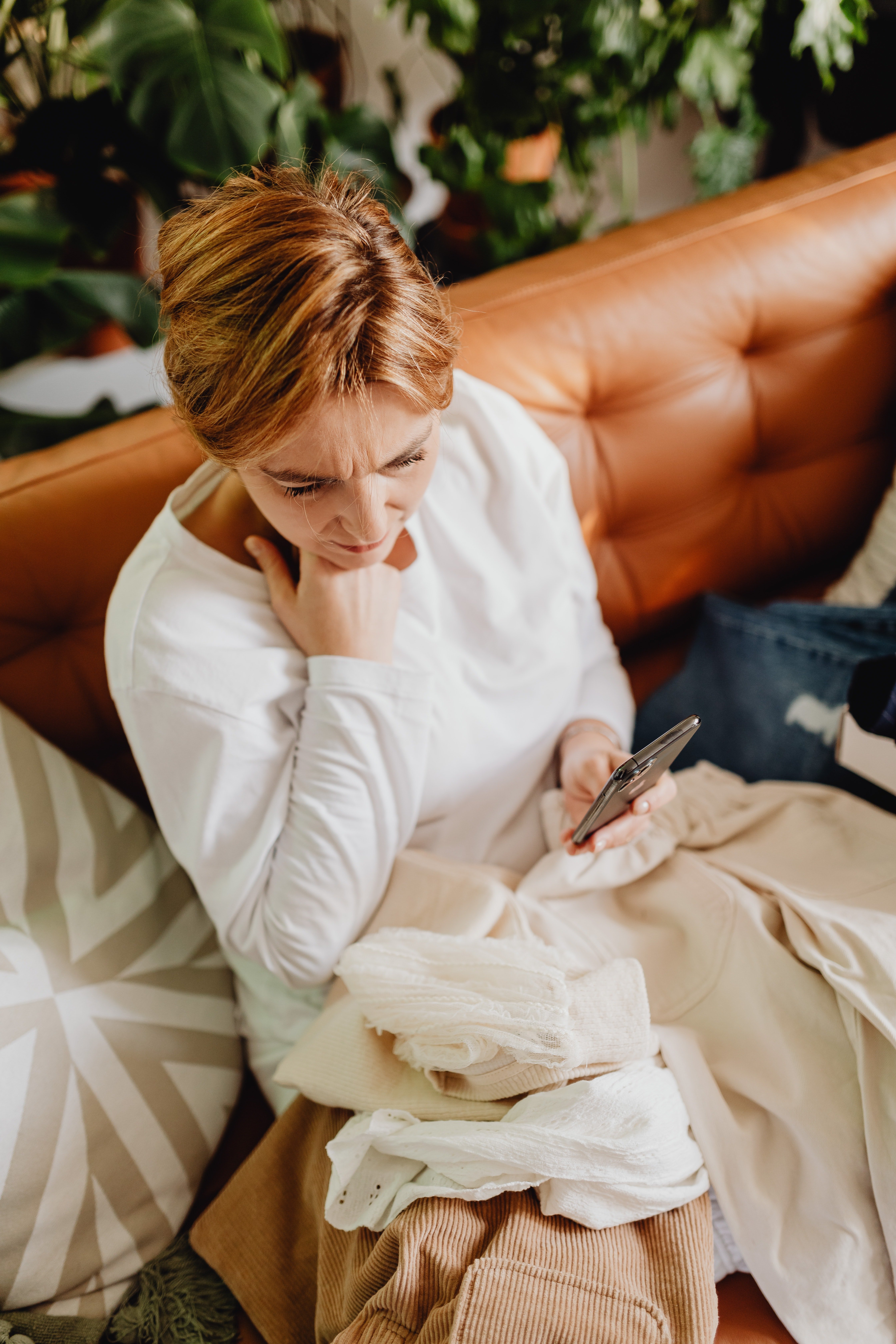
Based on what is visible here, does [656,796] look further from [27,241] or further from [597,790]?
[27,241]

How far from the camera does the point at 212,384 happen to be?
23.7 inches

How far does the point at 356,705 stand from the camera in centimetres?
79

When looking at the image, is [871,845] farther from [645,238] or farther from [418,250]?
[418,250]

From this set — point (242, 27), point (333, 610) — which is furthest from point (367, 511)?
point (242, 27)

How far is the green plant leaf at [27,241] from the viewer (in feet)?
3.75

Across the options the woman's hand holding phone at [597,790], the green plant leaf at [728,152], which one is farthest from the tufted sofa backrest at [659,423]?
the green plant leaf at [728,152]

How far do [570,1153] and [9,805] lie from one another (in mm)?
627

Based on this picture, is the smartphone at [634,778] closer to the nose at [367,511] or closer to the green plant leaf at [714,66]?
the nose at [367,511]

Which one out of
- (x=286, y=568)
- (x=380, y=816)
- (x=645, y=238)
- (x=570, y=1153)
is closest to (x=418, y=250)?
(x=645, y=238)

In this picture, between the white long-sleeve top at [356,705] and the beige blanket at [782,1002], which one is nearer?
the beige blanket at [782,1002]

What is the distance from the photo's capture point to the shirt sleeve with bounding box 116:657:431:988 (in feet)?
2.51

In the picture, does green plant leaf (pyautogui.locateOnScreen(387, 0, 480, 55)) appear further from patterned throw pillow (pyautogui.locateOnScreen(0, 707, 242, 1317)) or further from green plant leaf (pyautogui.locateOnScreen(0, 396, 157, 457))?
patterned throw pillow (pyautogui.locateOnScreen(0, 707, 242, 1317))

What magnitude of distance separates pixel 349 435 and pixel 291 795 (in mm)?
382

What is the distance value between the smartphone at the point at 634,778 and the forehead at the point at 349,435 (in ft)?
1.06
